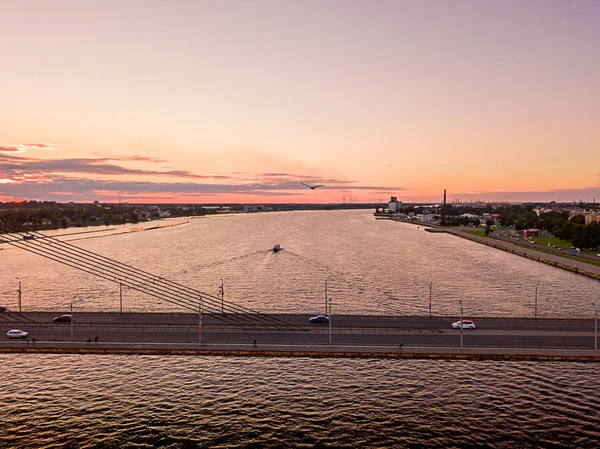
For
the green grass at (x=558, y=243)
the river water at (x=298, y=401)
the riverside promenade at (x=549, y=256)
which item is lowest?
the river water at (x=298, y=401)

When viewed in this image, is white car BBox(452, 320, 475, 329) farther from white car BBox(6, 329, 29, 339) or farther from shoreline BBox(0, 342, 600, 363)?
white car BBox(6, 329, 29, 339)

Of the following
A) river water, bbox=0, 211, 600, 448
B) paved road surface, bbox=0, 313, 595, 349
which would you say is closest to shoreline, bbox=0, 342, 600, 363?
paved road surface, bbox=0, 313, 595, 349

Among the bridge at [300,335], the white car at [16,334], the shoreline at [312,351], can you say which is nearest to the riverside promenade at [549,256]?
the bridge at [300,335]

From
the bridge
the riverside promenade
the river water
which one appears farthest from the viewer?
the riverside promenade

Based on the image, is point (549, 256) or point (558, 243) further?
point (558, 243)

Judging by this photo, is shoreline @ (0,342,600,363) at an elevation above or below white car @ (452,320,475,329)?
below

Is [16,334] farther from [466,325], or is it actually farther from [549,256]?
[549,256]

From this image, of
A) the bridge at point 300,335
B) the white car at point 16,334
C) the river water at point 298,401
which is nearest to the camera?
the river water at point 298,401

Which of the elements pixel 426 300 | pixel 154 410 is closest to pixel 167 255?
pixel 426 300

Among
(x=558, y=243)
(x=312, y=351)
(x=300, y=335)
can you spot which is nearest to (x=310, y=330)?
(x=300, y=335)

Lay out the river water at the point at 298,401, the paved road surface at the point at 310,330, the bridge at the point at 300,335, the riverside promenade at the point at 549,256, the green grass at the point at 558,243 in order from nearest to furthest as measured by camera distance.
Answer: the river water at the point at 298,401, the bridge at the point at 300,335, the paved road surface at the point at 310,330, the riverside promenade at the point at 549,256, the green grass at the point at 558,243

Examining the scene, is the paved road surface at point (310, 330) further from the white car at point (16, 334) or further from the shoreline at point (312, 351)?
the shoreline at point (312, 351)

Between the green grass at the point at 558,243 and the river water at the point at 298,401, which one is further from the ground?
the green grass at the point at 558,243
